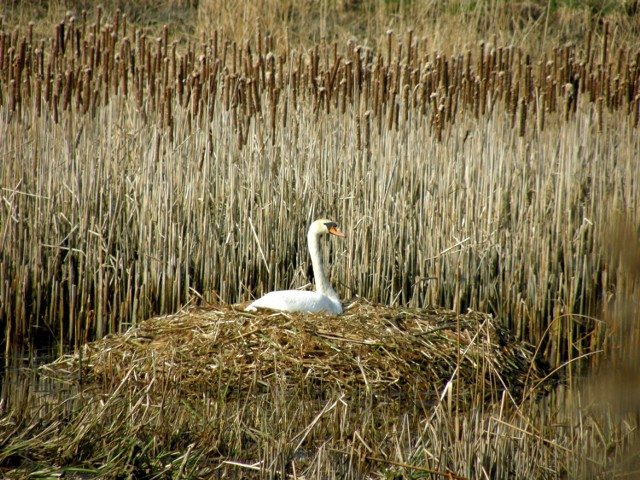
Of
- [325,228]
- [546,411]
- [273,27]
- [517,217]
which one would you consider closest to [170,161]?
[325,228]

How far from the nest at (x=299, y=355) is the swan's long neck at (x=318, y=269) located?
1.05 ft

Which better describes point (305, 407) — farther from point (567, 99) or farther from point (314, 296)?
point (567, 99)

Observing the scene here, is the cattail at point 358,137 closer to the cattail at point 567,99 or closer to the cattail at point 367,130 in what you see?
the cattail at point 367,130

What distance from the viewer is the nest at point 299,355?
4805 mm

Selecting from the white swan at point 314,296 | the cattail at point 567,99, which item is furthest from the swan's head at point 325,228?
the cattail at point 567,99

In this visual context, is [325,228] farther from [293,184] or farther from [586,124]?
[586,124]

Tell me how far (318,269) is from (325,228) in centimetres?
31

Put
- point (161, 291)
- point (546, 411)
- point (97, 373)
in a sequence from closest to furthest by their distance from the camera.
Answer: point (546, 411) < point (97, 373) < point (161, 291)

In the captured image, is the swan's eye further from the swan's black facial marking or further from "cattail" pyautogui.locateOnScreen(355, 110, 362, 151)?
"cattail" pyautogui.locateOnScreen(355, 110, 362, 151)

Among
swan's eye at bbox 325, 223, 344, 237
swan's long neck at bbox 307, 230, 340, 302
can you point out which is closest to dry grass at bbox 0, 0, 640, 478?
swan's long neck at bbox 307, 230, 340, 302

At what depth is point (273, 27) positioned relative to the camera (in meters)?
13.6

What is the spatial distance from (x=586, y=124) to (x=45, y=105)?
459 centimetres

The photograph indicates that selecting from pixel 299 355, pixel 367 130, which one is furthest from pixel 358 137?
pixel 299 355

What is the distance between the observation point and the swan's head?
5721 mm
